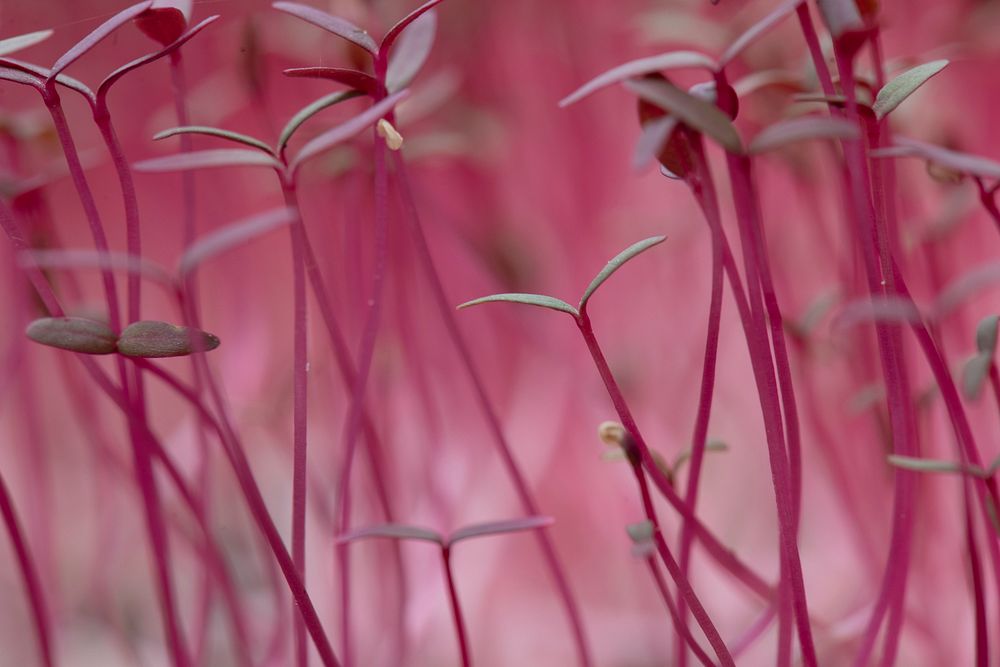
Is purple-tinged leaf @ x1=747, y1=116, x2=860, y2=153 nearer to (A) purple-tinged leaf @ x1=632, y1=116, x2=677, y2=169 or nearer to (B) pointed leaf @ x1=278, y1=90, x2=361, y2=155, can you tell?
(A) purple-tinged leaf @ x1=632, y1=116, x2=677, y2=169

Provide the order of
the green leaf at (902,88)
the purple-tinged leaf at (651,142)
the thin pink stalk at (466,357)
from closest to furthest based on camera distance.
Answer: the purple-tinged leaf at (651,142) < the green leaf at (902,88) < the thin pink stalk at (466,357)

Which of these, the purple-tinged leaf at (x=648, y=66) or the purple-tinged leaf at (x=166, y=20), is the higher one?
the purple-tinged leaf at (x=166, y=20)

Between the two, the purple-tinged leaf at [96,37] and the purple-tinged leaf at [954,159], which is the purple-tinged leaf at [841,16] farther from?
the purple-tinged leaf at [96,37]

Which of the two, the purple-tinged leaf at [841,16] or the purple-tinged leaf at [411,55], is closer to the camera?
the purple-tinged leaf at [841,16]

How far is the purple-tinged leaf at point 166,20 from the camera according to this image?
47 cm

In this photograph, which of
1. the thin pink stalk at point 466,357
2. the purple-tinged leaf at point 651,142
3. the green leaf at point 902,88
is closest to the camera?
the purple-tinged leaf at point 651,142

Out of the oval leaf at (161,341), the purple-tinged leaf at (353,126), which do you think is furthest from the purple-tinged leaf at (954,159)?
the oval leaf at (161,341)

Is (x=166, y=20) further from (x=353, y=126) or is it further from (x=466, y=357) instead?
(x=466, y=357)

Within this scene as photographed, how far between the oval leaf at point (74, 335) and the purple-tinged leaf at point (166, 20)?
0.55 ft

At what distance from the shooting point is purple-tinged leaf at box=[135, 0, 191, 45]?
47 centimetres

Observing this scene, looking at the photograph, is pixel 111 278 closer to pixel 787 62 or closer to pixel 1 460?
pixel 787 62

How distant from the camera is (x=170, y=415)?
1.42m

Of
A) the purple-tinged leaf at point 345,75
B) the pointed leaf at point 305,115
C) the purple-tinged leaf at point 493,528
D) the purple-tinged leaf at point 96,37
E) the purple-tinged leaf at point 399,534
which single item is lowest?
the purple-tinged leaf at point 493,528

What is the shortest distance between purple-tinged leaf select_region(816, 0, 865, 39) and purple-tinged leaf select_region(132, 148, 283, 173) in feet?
0.85
